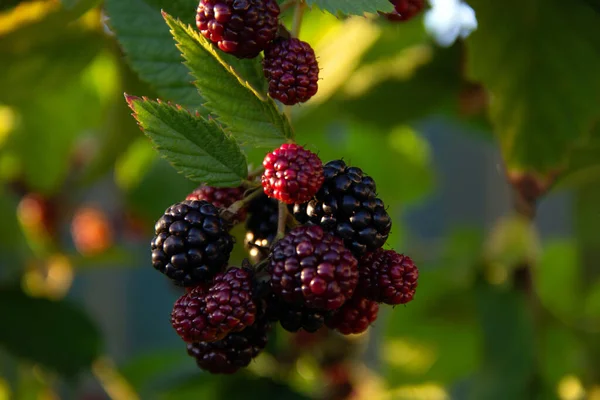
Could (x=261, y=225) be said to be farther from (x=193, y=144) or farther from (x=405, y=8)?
(x=405, y=8)

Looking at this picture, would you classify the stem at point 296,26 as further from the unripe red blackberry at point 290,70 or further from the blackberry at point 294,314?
the blackberry at point 294,314

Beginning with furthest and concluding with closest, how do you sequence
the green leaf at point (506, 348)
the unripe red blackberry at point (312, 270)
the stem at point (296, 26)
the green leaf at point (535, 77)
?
the green leaf at point (506, 348) → the green leaf at point (535, 77) → the stem at point (296, 26) → the unripe red blackberry at point (312, 270)

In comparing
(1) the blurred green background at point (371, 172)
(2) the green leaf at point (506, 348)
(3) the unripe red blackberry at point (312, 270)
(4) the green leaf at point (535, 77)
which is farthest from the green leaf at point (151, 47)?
(2) the green leaf at point (506, 348)

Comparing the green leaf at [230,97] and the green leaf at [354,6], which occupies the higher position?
the green leaf at [354,6]

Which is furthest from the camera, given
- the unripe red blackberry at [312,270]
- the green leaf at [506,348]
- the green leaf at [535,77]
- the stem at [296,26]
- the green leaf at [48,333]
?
the green leaf at [48,333]

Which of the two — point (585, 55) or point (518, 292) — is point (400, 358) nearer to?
point (518, 292)

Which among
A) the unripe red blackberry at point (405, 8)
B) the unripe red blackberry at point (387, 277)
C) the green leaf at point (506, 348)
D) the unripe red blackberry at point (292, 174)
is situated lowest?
the green leaf at point (506, 348)
